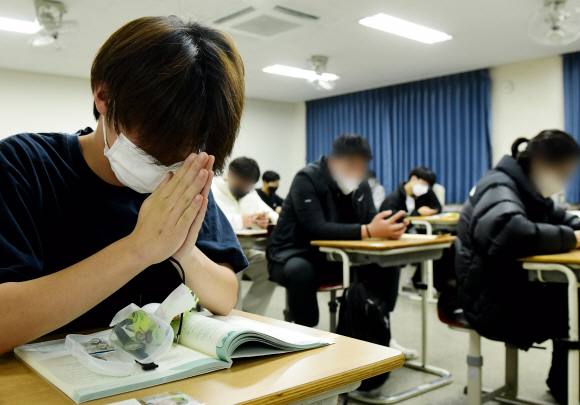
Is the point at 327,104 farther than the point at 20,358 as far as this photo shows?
Yes

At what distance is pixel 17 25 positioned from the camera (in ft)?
15.6

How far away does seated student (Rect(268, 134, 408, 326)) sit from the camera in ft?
8.68

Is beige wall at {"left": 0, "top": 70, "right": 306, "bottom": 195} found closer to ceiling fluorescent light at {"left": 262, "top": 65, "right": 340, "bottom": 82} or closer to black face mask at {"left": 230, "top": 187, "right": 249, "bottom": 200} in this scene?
ceiling fluorescent light at {"left": 262, "top": 65, "right": 340, "bottom": 82}

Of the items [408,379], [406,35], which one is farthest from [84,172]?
[406,35]

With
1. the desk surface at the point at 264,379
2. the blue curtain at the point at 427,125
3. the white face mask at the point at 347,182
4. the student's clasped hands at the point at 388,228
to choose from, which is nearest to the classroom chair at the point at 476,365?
the student's clasped hands at the point at 388,228

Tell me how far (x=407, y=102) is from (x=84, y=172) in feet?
22.9

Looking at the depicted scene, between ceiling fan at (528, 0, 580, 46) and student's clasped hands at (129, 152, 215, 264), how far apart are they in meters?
4.11

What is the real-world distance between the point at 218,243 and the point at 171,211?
366 millimetres

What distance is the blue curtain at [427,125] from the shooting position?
661cm

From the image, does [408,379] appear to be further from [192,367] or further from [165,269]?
[192,367]

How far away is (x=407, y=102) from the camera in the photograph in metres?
7.41

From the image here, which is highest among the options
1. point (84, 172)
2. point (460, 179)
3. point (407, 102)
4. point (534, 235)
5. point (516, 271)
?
point (407, 102)

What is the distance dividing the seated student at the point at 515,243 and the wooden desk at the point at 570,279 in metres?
0.07

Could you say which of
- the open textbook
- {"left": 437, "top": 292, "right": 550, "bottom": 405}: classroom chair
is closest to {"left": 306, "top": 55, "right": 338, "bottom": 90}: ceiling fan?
{"left": 437, "top": 292, "right": 550, "bottom": 405}: classroom chair
